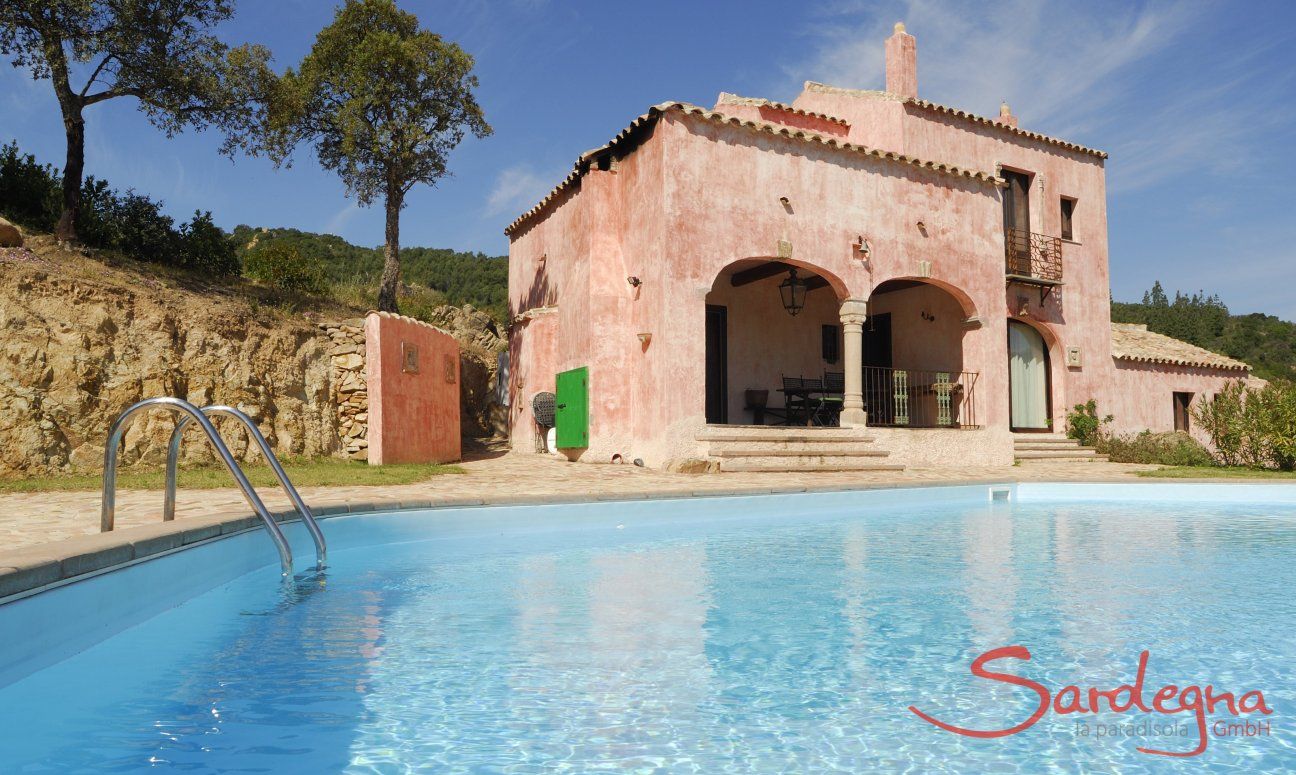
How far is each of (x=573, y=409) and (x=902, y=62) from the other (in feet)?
33.0

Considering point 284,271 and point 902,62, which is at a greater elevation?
point 902,62

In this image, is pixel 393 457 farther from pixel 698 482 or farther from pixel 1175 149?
pixel 1175 149

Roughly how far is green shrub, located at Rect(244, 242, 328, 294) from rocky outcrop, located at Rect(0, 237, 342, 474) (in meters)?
3.05

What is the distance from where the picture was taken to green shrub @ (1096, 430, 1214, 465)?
47.9 ft

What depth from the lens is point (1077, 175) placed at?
18.0 metres

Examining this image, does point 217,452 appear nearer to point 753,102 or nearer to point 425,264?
point 753,102

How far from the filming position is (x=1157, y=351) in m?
19.3

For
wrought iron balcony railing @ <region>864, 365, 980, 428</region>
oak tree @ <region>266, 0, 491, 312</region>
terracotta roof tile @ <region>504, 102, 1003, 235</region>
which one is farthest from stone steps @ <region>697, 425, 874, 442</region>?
oak tree @ <region>266, 0, 491, 312</region>

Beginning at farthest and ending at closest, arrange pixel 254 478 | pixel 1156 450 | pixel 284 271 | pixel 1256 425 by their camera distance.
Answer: pixel 284 271 → pixel 1156 450 → pixel 1256 425 → pixel 254 478

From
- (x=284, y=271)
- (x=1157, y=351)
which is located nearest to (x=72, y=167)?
(x=284, y=271)

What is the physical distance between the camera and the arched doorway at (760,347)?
50.0 feet

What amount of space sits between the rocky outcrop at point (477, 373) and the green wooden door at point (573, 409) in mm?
3904

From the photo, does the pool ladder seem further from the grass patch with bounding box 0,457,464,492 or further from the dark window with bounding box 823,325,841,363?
the dark window with bounding box 823,325,841,363

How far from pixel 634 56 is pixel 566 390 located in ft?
23.4
